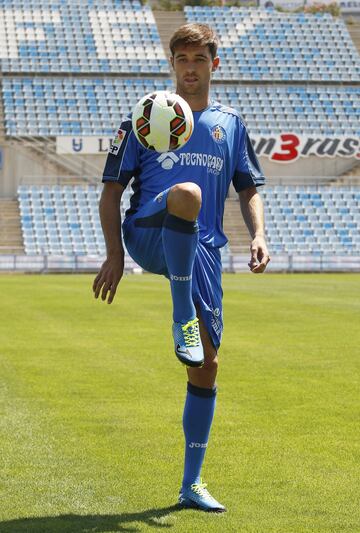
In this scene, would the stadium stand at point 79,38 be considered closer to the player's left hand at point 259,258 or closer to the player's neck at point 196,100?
the player's neck at point 196,100

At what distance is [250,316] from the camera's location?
18.3m

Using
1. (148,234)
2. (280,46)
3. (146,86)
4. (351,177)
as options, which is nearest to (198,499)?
(148,234)

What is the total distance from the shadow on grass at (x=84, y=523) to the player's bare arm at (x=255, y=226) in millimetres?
1276

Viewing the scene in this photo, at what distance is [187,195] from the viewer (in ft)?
15.8

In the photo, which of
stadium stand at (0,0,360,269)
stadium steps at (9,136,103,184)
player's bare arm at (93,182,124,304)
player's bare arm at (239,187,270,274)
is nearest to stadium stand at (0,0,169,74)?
stadium stand at (0,0,360,269)

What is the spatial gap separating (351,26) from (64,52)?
16.4 metres

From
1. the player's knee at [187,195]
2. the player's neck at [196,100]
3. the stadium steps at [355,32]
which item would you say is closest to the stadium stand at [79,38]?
the stadium steps at [355,32]

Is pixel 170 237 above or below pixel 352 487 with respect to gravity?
above

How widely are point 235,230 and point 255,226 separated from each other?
36965 millimetres

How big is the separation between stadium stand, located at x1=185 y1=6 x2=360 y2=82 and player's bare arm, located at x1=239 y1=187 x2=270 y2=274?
44.3 m

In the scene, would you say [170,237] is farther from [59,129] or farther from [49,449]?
[59,129]

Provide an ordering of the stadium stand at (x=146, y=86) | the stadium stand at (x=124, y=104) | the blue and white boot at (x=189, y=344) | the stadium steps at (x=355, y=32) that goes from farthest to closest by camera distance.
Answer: the stadium steps at (x=355, y=32), the stadium stand at (x=124, y=104), the stadium stand at (x=146, y=86), the blue and white boot at (x=189, y=344)

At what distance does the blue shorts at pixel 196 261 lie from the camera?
204 inches

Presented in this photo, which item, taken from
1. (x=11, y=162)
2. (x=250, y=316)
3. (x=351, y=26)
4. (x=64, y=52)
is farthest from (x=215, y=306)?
(x=351, y=26)
